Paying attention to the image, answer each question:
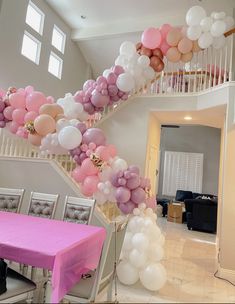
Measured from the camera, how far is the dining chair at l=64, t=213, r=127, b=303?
220 cm

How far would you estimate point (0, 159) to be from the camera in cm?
528

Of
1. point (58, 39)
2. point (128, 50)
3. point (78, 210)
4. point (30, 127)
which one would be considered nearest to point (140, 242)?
point (78, 210)

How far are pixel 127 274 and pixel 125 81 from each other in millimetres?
3342

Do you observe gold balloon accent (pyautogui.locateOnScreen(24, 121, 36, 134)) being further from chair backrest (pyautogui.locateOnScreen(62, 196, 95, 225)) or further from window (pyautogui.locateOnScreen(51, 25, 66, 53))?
window (pyautogui.locateOnScreen(51, 25, 66, 53))

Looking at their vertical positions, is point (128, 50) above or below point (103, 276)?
above

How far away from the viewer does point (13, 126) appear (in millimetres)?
4957

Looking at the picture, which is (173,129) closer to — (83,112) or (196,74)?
(196,74)

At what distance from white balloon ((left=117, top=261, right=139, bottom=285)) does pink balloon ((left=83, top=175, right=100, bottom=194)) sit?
135 centimetres

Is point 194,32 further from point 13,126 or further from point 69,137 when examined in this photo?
point 13,126

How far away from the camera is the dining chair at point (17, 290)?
6.88ft

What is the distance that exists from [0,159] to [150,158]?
3.29 m

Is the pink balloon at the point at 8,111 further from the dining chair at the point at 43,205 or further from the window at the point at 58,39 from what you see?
the window at the point at 58,39

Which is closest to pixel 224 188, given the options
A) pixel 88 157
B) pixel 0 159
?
pixel 88 157

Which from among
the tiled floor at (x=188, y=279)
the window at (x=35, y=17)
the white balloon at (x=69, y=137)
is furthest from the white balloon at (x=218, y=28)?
the window at (x=35, y=17)
